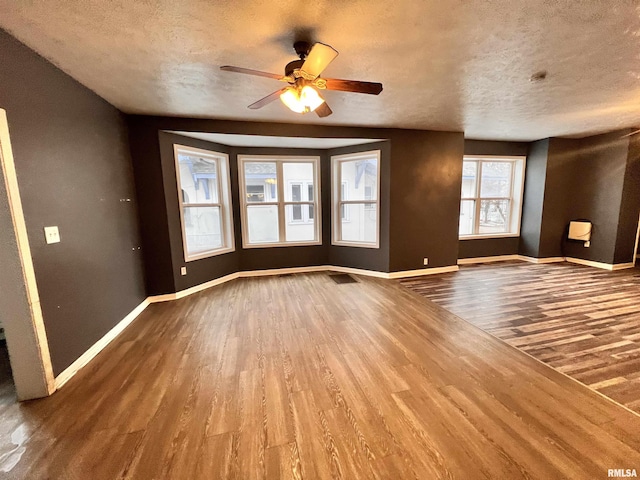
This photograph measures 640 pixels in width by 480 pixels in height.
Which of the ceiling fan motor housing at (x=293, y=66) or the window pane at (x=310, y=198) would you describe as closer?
the ceiling fan motor housing at (x=293, y=66)

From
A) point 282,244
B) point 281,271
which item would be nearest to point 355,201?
point 282,244

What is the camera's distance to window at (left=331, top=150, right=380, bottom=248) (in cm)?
479

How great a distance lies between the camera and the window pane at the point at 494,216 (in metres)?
5.89

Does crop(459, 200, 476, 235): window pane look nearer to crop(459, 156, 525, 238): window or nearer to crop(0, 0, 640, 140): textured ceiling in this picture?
crop(459, 156, 525, 238): window

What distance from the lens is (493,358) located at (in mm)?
2324

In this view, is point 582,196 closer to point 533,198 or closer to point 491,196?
point 533,198

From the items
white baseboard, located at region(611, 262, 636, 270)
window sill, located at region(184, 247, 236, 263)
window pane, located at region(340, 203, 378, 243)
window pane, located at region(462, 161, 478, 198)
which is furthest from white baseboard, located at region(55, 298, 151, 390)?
white baseboard, located at region(611, 262, 636, 270)

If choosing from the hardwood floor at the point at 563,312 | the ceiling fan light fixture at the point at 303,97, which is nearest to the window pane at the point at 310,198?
the hardwood floor at the point at 563,312

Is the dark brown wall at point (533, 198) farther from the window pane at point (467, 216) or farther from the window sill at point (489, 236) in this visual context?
the window pane at point (467, 216)

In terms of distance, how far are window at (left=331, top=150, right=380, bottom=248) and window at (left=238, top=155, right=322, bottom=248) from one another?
1.29 ft

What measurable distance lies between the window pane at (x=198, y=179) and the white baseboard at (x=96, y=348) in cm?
172

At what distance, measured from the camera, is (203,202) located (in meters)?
4.41

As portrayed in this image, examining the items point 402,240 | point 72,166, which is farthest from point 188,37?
point 402,240

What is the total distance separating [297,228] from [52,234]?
3607 mm
